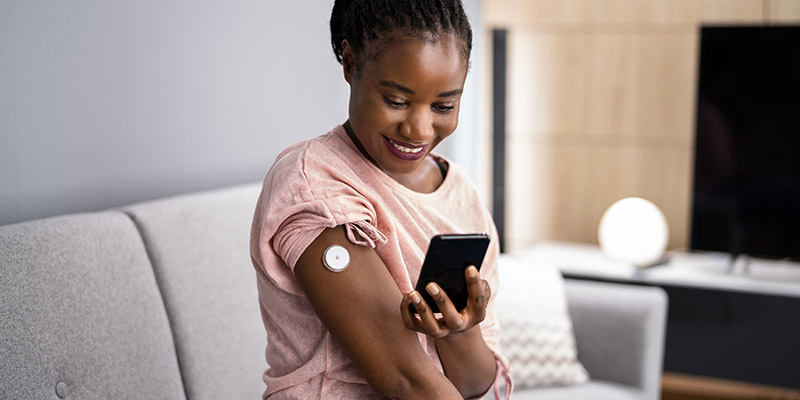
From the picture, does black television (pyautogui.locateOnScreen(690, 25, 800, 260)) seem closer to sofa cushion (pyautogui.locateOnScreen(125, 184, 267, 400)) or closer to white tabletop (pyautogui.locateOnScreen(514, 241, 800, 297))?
white tabletop (pyautogui.locateOnScreen(514, 241, 800, 297))

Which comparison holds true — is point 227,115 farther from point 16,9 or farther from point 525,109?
point 525,109

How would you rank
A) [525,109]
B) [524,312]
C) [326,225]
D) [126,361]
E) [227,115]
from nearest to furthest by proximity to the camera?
[326,225] → [126,361] → [227,115] → [524,312] → [525,109]

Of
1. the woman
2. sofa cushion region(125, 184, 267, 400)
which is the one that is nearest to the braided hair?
the woman

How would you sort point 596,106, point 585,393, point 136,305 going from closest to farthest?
point 136,305
point 585,393
point 596,106

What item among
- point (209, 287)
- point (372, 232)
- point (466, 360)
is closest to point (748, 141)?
point (209, 287)

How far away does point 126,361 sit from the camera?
1458 mm

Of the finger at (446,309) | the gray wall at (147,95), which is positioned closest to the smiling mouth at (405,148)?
the finger at (446,309)

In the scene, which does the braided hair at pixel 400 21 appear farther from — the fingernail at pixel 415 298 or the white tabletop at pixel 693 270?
the white tabletop at pixel 693 270

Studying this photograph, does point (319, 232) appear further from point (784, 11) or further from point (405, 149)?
point (784, 11)

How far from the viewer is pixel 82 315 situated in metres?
1.39

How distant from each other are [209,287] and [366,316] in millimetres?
845

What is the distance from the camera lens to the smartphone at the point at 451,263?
2.97ft

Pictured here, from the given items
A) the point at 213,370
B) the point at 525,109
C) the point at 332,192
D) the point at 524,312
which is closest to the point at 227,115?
the point at 213,370

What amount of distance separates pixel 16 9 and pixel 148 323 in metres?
0.63
